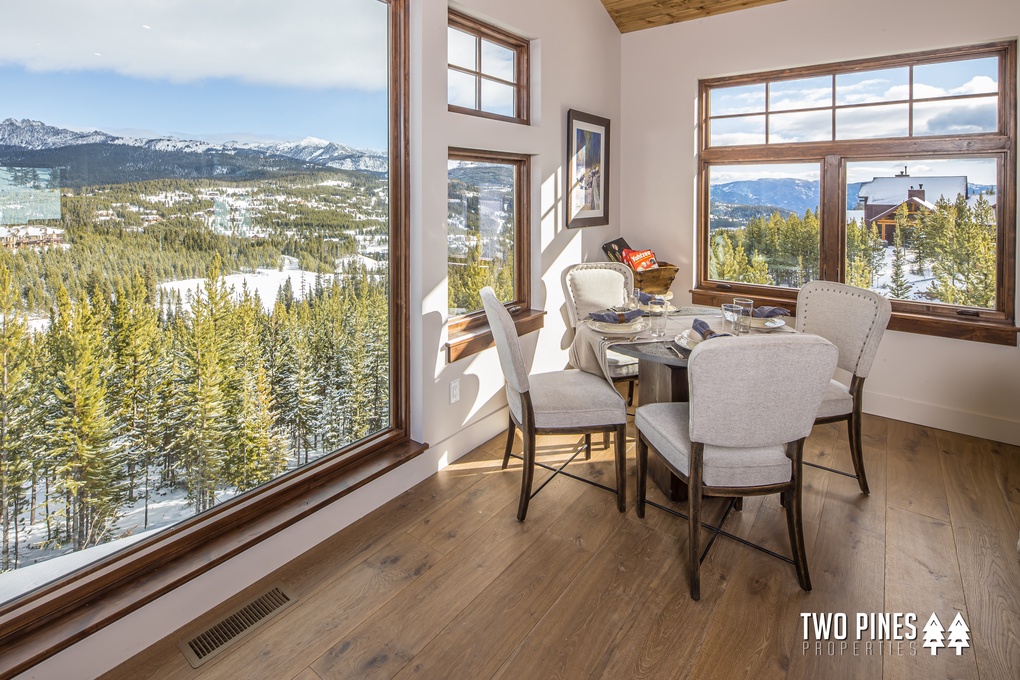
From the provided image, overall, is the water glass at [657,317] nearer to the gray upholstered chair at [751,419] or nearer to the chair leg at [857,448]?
the gray upholstered chair at [751,419]

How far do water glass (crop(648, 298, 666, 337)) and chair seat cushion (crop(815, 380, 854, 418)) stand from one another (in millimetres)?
787

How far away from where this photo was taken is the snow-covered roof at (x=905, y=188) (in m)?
3.62

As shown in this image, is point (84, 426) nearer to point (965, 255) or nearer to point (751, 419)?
point (751, 419)

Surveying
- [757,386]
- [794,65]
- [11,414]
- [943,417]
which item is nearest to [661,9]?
[794,65]

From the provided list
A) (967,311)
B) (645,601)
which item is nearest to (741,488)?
(645,601)

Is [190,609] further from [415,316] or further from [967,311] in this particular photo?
[967,311]

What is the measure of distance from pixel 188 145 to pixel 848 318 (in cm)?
293

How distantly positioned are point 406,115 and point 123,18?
123 centimetres

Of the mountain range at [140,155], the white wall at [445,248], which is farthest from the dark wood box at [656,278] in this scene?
the mountain range at [140,155]

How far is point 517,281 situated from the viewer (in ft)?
13.0

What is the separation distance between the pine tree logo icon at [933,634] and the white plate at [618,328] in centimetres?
153

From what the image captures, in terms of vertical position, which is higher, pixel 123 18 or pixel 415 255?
pixel 123 18

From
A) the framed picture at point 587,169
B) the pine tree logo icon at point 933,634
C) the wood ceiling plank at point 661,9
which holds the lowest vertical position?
the pine tree logo icon at point 933,634

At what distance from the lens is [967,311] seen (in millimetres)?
3637
